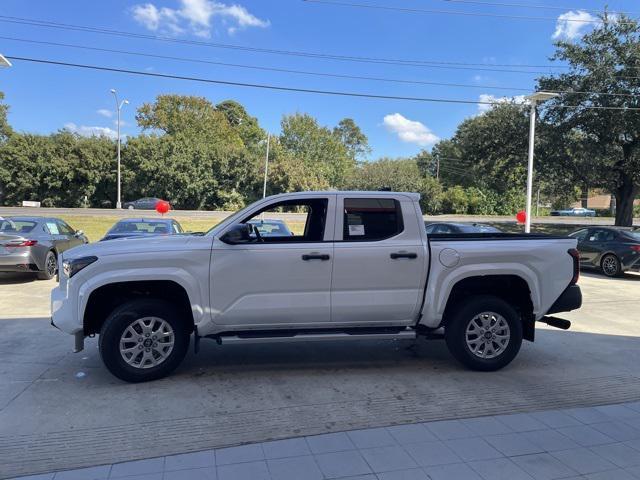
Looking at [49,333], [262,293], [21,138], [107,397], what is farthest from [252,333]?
[21,138]

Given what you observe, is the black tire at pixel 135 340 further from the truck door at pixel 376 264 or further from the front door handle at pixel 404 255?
the front door handle at pixel 404 255

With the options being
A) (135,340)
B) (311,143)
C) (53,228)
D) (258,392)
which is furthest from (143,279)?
(311,143)

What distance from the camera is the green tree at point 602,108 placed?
85.1 ft

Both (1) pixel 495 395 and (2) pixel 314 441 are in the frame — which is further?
(1) pixel 495 395

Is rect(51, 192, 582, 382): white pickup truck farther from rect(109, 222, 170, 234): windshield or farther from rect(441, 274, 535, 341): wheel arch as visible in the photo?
rect(109, 222, 170, 234): windshield

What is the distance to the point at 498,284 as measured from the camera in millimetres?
5566

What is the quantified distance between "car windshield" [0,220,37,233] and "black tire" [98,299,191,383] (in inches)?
321

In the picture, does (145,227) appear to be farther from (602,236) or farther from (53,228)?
(602,236)

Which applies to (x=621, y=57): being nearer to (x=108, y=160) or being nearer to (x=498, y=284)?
(x=498, y=284)

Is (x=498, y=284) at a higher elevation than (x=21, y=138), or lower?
lower

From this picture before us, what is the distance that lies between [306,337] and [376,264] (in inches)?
40.4

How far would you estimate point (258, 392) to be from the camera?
479 centimetres

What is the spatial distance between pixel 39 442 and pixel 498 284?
4561 millimetres

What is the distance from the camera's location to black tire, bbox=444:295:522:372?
17.5ft
